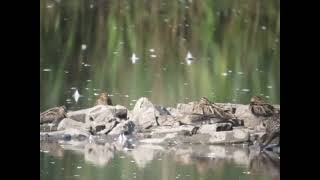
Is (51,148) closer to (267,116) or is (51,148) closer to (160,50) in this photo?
(160,50)

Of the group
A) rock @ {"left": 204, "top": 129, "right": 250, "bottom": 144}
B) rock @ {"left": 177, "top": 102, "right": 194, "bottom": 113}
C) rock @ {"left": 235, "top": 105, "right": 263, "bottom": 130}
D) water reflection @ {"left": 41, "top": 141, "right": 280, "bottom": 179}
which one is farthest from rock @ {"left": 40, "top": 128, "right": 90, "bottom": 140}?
rock @ {"left": 235, "top": 105, "right": 263, "bottom": 130}

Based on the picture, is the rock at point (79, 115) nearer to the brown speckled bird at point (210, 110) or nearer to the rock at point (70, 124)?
the rock at point (70, 124)

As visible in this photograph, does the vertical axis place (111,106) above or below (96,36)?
below

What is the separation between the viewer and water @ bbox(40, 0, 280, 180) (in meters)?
2.19

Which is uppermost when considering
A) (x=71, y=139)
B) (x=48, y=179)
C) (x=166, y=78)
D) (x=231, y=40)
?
(x=231, y=40)

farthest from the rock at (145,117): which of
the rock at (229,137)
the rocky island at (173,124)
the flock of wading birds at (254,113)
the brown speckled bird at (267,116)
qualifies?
the brown speckled bird at (267,116)

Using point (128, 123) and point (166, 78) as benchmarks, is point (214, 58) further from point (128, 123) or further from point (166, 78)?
point (128, 123)

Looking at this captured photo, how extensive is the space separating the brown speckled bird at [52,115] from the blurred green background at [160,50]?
23 mm

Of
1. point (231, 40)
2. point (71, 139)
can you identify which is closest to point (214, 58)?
point (231, 40)

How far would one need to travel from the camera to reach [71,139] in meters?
2.21

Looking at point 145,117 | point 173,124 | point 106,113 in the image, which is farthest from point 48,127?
point 173,124

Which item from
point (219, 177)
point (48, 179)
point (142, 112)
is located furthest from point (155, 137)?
point (48, 179)

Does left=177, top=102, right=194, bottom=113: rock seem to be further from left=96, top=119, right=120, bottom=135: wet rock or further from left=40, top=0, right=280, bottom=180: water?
left=96, top=119, right=120, bottom=135: wet rock

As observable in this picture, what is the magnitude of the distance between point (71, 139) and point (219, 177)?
22.8 inches
